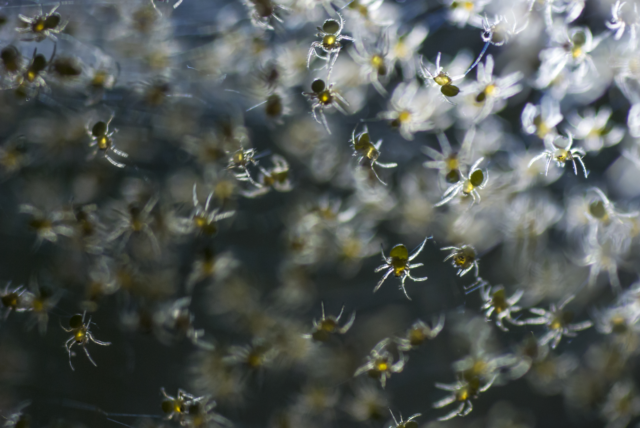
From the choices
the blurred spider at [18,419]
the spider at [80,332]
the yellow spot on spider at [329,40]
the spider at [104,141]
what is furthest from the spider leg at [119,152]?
the blurred spider at [18,419]

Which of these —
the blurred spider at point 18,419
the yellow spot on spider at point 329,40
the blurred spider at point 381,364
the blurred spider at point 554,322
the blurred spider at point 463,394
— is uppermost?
the yellow spot on spider at point 329,40

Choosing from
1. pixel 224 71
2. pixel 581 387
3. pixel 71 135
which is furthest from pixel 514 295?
pixel 71 135

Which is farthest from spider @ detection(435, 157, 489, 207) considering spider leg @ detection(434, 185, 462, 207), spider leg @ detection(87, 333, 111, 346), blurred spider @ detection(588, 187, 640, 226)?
spider leg @ detection(87, 333, 111, 346)

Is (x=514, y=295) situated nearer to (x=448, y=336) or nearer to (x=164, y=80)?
(x=448, y=336)

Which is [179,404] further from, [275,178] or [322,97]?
[322,97]

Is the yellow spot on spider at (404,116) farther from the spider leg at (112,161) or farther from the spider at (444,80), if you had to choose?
the spider leg at (112,161)

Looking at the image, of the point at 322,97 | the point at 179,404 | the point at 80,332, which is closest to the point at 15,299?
the point at 80,332

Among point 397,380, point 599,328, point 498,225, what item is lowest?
point 397,380
